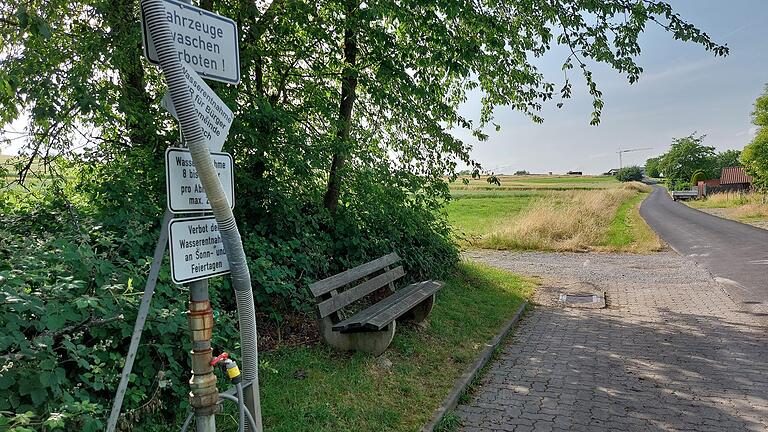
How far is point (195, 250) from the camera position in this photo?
2.00m

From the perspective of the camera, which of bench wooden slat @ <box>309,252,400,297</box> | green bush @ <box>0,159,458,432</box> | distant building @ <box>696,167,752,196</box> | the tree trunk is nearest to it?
green bush @ <box>0,159,458,432</box>

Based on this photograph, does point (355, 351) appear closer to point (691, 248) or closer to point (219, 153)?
point (219, 153)

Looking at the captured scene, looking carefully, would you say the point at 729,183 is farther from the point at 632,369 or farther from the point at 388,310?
the point at 388,310

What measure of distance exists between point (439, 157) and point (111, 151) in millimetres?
4363

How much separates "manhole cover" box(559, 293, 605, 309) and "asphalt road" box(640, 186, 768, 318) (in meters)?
2.03

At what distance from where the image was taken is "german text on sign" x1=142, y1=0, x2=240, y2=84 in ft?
6.35

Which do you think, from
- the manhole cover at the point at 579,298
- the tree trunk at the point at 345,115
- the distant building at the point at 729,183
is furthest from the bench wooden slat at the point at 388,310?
the distant building at the point at 729,183

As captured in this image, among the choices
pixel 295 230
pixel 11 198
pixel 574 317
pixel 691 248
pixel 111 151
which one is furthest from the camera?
pixel 691 248

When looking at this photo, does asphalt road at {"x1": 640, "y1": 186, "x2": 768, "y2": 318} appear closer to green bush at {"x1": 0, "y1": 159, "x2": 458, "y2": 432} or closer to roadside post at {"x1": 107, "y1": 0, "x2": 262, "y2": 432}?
green bush at {"x1": 0, "y1": 159, "x2": 458, "y2": 432}

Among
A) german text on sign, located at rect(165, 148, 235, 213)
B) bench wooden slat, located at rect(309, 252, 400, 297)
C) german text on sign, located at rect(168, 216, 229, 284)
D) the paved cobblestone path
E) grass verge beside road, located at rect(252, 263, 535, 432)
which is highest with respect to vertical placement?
german text on sign, located at rect(165, 148, 235, 213)

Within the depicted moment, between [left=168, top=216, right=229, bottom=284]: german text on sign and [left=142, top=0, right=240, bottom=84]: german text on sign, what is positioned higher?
[left=142, top=0, right=240, bottom=84]: german text on sign

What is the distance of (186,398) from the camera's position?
10.4ft

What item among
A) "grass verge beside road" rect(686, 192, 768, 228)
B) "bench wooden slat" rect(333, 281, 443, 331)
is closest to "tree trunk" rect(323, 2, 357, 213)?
"bench wooden slat" rect(333, 281, 443, 331)

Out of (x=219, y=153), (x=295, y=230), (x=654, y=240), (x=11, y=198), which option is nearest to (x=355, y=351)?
(x=295, y=230)
